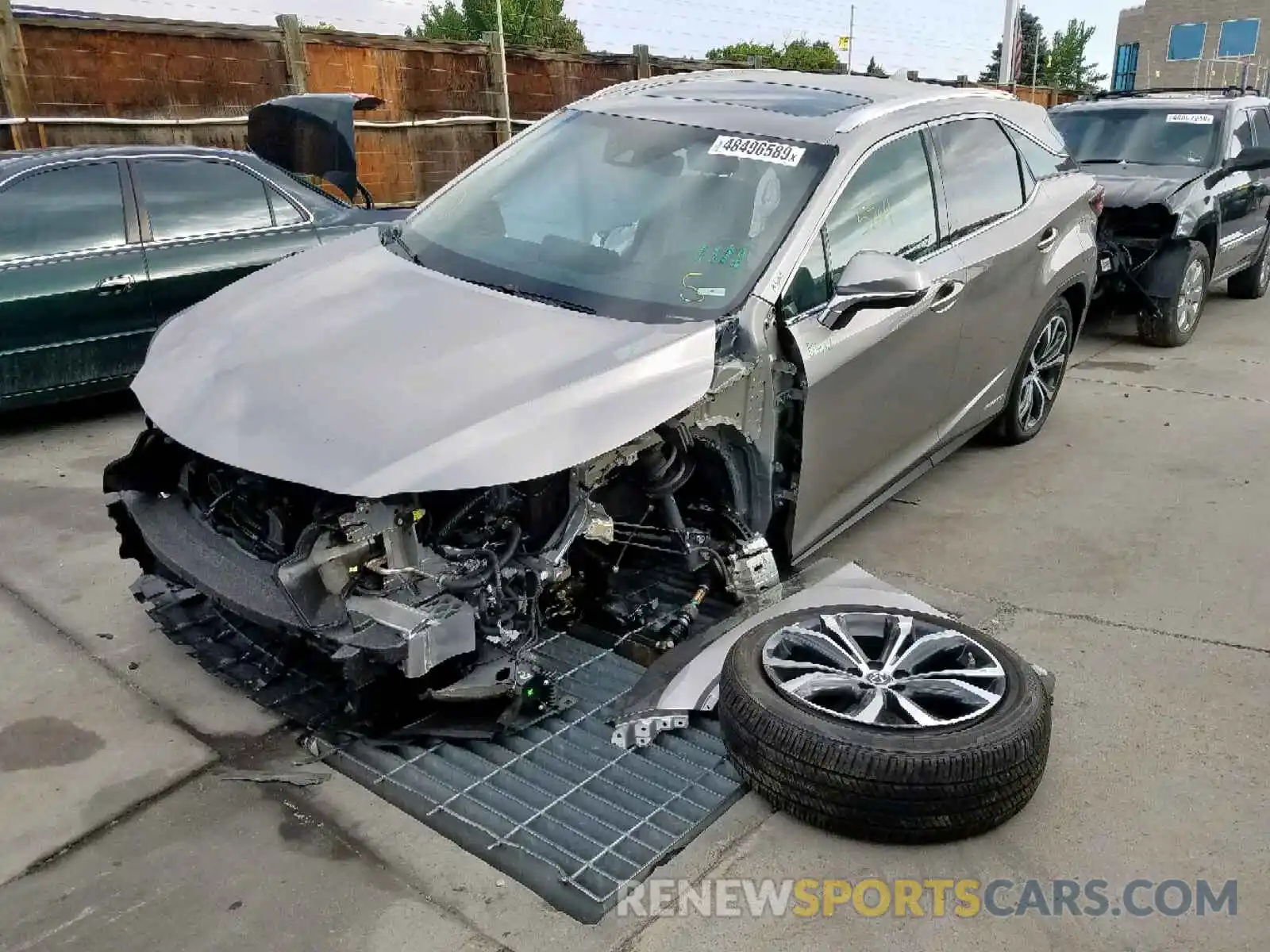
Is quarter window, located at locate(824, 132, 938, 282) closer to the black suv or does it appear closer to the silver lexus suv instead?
the silver lexus suv

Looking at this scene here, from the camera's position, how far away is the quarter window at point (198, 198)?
585 cm

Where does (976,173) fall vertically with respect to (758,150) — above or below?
below

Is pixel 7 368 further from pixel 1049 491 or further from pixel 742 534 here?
pixel 1049 491

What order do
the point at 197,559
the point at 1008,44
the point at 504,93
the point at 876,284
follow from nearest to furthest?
the point at 197,559, the point at 876,284, the point at 504,93, the point at 1008,44

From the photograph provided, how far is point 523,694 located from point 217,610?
1.08 meters

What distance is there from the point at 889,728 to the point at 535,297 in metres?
1.72

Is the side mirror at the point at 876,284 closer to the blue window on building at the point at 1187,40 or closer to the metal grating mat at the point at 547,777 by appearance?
the metal grating mat at the point at 547,777

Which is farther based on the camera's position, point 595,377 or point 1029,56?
point 1029,56

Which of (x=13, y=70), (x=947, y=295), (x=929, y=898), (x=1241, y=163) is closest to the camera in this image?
(x=929, y=898)

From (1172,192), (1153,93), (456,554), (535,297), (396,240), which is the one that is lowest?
(456,554)

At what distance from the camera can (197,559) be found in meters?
3.05

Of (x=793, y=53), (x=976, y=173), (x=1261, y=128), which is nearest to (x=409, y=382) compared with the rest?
(x=976, y=173)

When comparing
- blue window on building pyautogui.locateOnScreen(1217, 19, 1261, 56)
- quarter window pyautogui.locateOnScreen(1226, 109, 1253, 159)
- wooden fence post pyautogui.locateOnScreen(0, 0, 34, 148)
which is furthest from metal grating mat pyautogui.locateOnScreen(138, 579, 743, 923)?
blue window on building pyautogui.locateOnScreen(1217, 19, 1261, 56)

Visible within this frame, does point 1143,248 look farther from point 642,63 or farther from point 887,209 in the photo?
point 642,63
